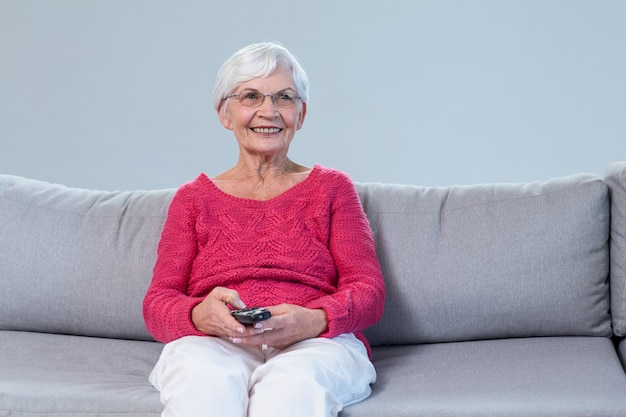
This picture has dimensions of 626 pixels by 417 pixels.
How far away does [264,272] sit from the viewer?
207 cm

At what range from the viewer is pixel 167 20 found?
11.6ft

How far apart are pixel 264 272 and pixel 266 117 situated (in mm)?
386

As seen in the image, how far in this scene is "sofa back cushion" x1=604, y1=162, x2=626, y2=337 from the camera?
2252 millimetres

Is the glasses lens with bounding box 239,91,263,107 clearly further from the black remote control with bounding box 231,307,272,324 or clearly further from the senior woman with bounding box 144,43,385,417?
the black remote control with bounding box 231,307,272,324

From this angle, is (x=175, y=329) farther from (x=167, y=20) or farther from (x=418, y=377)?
(x=167, y=20)

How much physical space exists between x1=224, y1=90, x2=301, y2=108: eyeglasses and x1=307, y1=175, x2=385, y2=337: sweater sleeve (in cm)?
24

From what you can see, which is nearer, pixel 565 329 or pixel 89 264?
pixel 565 329

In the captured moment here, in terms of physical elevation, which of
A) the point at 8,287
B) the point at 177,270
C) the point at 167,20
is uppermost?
the point at 167,20

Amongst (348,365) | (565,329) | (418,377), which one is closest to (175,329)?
(348,365)

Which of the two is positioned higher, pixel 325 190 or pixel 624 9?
pixel 624 9

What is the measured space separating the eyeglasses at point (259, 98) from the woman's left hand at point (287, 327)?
551mm

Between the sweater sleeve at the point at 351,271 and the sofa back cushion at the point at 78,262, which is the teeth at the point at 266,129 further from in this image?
the sofa back cushion at the point at 78,262

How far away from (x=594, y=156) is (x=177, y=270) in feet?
6.03

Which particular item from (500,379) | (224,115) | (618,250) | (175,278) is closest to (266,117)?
(224,115)
